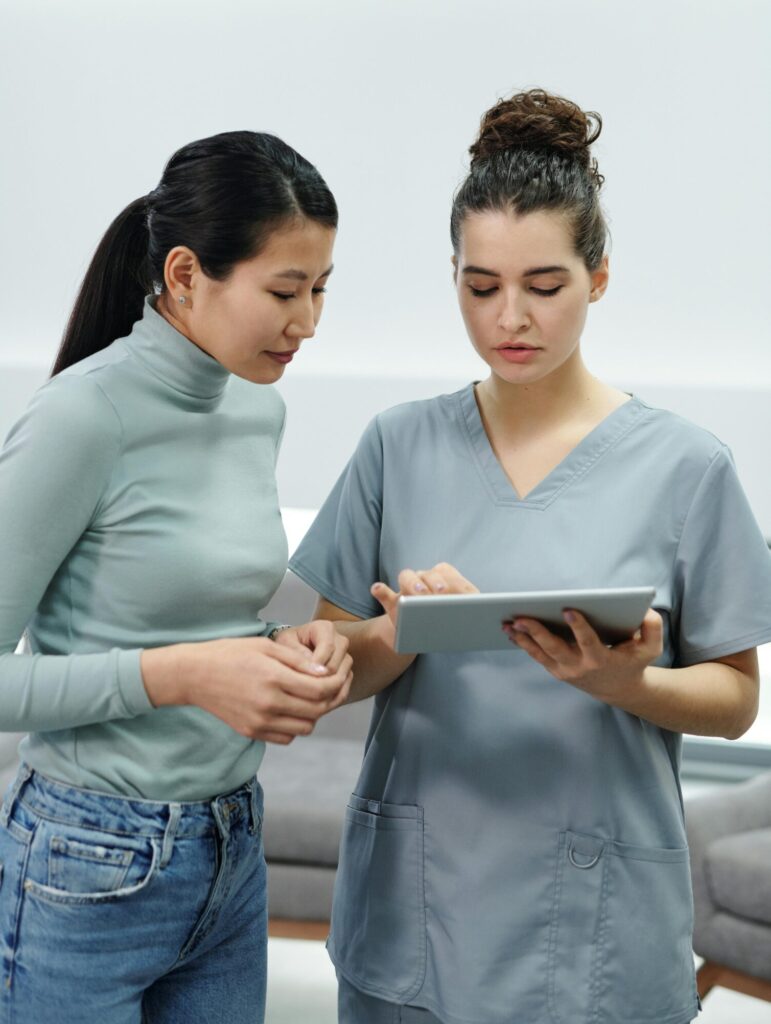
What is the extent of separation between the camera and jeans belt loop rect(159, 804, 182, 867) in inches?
47.6

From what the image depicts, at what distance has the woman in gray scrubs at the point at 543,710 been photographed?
1291 millimetres

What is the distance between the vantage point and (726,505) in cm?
131

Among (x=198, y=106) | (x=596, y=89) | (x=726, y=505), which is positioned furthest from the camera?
(x=198, y=106)

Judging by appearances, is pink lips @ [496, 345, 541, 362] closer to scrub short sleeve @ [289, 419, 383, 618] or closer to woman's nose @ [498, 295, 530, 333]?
woman's nose @ [498, 295, 530, 333]

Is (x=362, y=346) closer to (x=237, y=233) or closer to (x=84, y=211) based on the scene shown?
(x=84, y=211)

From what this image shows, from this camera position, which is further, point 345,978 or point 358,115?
point 358,115

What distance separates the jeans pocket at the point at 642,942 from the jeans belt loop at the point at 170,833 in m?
0.44

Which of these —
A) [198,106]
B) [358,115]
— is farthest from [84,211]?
[358,115]

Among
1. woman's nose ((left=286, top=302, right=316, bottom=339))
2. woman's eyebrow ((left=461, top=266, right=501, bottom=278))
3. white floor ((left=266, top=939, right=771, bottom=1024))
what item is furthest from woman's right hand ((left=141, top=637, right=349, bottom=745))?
white floor ((left=266, top=939, right=771, bottom=1024))

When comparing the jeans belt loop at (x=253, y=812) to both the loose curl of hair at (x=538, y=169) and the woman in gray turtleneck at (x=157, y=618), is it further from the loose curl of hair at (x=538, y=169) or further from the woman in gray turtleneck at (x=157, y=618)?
the loose curl of hair at (x=538, y=169)

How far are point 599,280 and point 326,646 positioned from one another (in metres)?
0.51

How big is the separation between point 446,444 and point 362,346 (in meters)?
2.34

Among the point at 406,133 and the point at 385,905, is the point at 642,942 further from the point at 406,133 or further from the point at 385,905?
the point at 406,133

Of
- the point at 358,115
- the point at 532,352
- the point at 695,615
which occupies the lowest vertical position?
the point at 695,615
